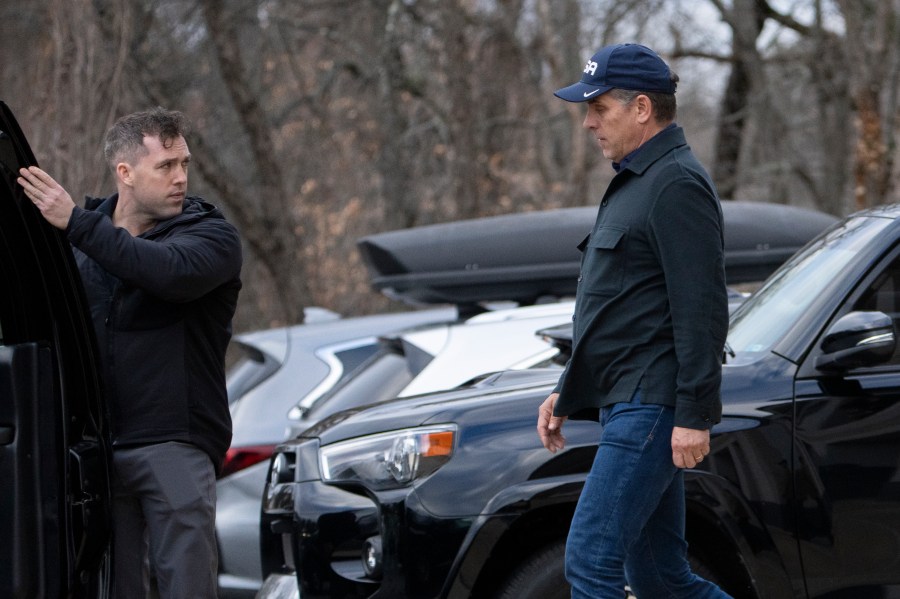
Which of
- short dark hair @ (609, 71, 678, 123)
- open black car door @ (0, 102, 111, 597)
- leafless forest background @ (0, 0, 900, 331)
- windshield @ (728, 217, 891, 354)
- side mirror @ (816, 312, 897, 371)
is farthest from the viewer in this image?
leafless forest background @ (0, 0, 900, 331)

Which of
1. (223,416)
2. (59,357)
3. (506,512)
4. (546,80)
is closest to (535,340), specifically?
(506,512)

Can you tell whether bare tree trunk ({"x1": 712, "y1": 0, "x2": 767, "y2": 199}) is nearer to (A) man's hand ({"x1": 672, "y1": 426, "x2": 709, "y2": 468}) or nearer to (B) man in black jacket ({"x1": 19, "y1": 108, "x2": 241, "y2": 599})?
(B) man in black jacket ({"x1": 19, "y1": 108, "x2": 241, "y2": 599})

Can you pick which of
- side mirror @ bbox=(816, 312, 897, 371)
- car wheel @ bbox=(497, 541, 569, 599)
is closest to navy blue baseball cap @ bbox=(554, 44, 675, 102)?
side mirror @ bbox=(816, 312, 897, 371)

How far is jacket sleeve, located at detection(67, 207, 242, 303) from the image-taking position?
331 cm

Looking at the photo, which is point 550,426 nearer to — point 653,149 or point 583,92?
point 653,149

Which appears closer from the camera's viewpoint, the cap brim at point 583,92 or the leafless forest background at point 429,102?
the cap brim at point 583,92

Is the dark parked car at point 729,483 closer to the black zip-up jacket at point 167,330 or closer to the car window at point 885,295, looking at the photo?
the car window at point 885,295

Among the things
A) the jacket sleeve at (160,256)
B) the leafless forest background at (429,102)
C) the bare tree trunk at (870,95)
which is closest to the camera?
the jacket sleeve at (160,256)

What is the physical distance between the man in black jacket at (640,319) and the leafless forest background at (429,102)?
290 inches

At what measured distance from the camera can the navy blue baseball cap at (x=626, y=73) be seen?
11.1 ft

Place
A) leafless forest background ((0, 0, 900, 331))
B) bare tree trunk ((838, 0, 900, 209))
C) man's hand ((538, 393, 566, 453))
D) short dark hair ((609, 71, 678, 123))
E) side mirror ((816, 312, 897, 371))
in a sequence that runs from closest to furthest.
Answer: short dark hair ((609, 71, 678, 123)), man's hand ((538, 393, 566, 453)), side mirror ((816, 312, 897, 371)), bare tree trunk ((838, 0, 900, 209)), leafless forest background ((0, 0, 900, 331))

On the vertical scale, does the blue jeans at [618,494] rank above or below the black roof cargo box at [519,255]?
Result: below

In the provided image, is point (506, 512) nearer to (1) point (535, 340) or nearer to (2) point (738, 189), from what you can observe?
(1) point (535, 340)

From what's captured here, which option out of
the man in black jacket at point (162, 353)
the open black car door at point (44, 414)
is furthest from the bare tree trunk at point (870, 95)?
the open black car door at point (44, 414)
